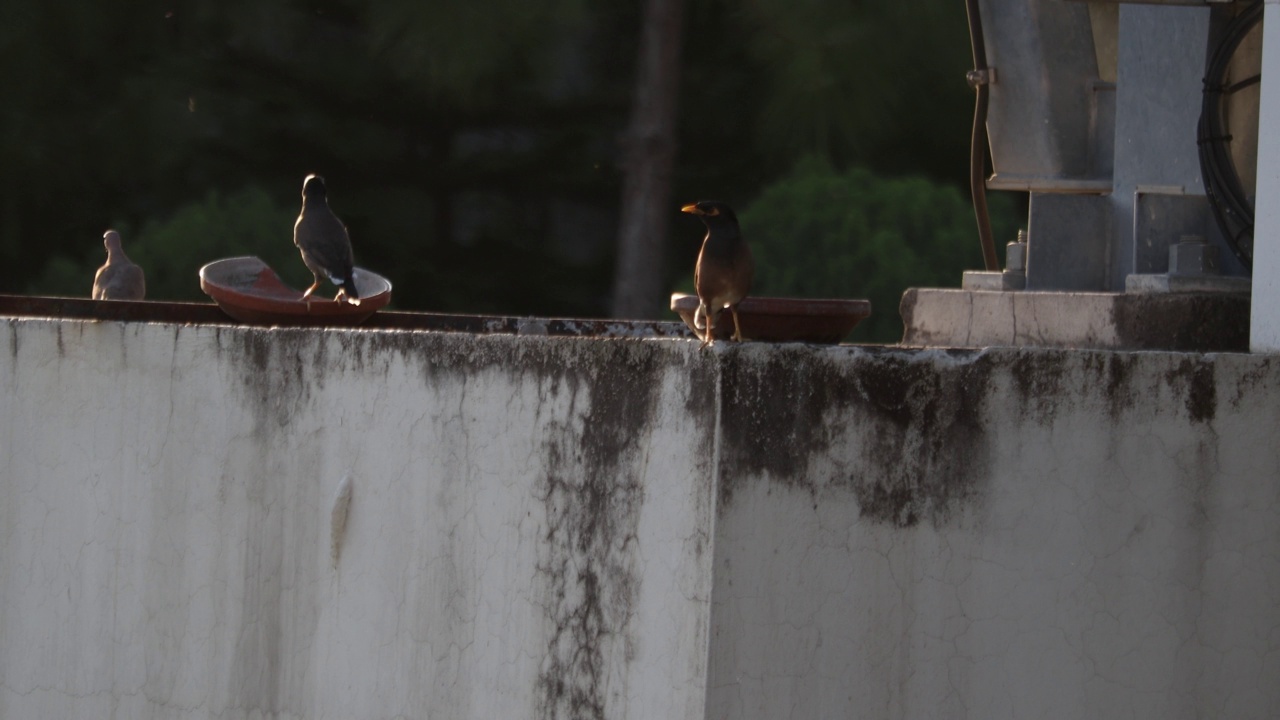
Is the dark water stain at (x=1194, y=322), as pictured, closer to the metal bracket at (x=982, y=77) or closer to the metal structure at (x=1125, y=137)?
the metal structure at (x=1125, y=137)

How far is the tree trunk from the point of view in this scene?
968 cm

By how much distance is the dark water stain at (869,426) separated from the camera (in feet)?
9.21

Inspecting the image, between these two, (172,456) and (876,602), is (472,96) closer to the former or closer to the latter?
(172,456)

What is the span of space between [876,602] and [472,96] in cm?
706

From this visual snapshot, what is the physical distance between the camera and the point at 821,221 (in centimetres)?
856

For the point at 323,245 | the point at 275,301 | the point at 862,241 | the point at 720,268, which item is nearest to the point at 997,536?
the point at 720,268

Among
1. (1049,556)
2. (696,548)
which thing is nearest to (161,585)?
(696,548)

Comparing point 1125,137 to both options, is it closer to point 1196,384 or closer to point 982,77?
point 982,77

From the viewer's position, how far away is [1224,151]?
13.3 feet

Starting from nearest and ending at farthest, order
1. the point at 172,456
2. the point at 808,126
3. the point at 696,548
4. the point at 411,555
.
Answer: the point at 696,548
the point at 411,555
the point at 172,456
the point at 808,126

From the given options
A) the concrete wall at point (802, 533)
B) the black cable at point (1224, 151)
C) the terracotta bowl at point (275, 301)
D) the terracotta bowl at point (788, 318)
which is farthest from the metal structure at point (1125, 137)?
the terracotta bowl at point (275, 301)

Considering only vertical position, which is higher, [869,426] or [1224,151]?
[1224,151]

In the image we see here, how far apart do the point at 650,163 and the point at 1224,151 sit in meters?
5.81

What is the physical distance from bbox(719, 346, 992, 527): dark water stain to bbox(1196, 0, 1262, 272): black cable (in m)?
1.44
